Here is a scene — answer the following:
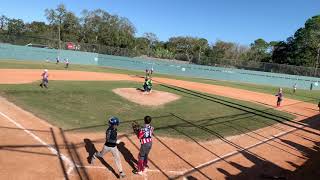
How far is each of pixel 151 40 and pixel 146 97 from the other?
4309 inches

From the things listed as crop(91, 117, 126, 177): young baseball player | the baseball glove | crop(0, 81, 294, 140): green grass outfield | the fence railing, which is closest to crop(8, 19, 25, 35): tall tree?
the fence railing

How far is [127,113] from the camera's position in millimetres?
20047

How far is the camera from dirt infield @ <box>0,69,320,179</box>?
10.8 m

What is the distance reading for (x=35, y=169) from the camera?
34.1 feet

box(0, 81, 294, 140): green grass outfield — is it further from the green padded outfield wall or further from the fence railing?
the fence railing

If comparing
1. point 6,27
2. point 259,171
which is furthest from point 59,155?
point 6,27

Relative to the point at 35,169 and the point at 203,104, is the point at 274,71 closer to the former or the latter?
the point at 203,104

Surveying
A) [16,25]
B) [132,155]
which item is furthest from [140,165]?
[16,25]

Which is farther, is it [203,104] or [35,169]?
[203,104]

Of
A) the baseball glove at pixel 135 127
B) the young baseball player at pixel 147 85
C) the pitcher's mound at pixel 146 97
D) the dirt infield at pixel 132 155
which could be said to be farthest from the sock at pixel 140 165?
the young baseball player at pixel 147 85

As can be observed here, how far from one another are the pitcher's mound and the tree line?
45.8 m

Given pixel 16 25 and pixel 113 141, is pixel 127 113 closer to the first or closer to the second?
pixel 113 141

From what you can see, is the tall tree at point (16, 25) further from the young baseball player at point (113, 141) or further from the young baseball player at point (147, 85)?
the young baseball player at point (113, 141)

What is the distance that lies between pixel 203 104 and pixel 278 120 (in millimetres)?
5295
